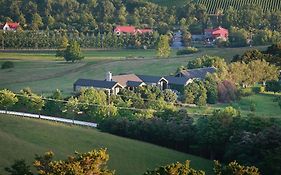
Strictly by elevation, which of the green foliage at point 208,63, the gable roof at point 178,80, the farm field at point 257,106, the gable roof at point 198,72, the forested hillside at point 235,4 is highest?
the forested hillside at point 235,4

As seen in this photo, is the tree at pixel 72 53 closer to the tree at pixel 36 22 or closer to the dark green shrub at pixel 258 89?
the dark green shrub at pixel 258 89

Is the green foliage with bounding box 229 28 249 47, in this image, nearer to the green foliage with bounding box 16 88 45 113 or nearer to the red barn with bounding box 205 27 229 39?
the red barn with bounding box 205 27 229 39

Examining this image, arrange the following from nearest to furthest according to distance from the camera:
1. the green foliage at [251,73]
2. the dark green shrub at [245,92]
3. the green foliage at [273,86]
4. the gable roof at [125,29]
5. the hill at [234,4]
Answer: the dark green shrub at [245,92], the green foliage at [273,86], the green foliage at [251,73], the gable roof at [125,29], the hill at [234,4]

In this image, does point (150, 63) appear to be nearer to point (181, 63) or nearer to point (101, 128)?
point (181, 63)

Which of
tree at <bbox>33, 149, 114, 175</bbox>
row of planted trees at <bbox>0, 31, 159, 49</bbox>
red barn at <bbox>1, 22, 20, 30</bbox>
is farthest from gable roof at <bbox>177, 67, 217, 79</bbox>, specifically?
red barn at <bbox>1, 22, 20, 30</bbox>

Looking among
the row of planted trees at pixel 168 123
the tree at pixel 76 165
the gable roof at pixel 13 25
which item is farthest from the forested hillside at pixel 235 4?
the tree at pixel 76 165

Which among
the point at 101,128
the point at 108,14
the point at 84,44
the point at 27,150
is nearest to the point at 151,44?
the point at 84,44
